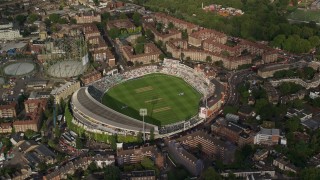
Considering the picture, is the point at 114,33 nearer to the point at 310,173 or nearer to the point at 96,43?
the point at 96,43

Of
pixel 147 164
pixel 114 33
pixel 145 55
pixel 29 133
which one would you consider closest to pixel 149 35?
pixel 114 33

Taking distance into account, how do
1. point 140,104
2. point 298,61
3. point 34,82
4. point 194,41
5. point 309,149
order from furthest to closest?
point 194,41
point 298,61
point 34,82
point 140,104
point 309,149

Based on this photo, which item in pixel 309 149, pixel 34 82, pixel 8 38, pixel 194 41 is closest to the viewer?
pixel 309 149

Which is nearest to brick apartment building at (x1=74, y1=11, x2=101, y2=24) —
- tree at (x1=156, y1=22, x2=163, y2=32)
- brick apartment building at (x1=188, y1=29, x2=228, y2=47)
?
tree at (x1=156, y1=22, x2=163, y2=32)

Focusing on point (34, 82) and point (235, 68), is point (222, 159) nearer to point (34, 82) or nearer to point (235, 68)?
point (235, 68)

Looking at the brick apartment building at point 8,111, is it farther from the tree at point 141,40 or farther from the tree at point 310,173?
the tree at point 310,173

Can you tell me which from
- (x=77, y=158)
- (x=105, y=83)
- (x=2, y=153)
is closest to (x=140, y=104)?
(x=105, y=83)
